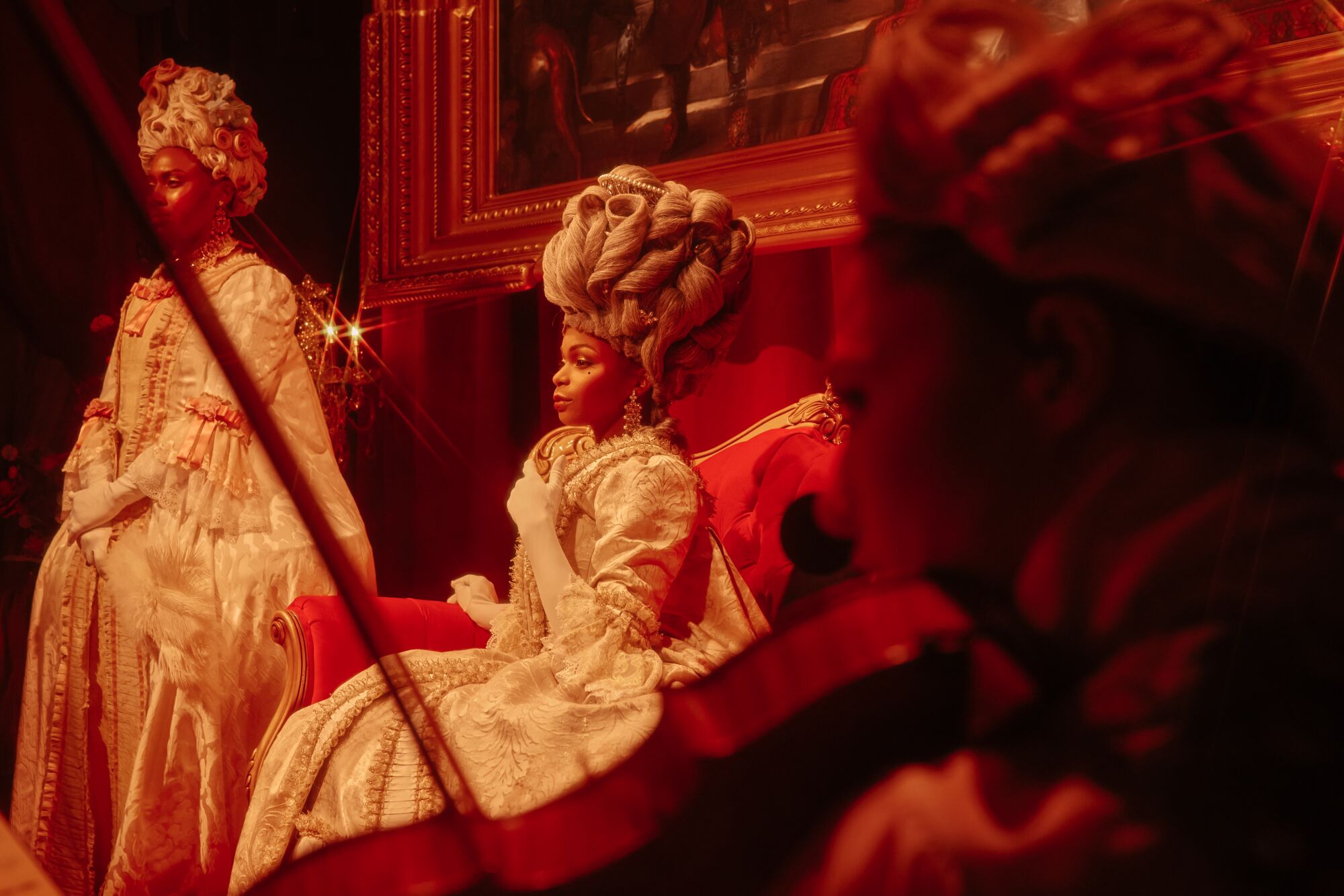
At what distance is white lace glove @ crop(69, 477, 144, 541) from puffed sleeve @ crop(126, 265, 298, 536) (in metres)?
0.03

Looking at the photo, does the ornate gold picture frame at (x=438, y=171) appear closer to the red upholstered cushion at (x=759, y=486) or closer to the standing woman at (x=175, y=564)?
the standing woman at (x=175, y=564)

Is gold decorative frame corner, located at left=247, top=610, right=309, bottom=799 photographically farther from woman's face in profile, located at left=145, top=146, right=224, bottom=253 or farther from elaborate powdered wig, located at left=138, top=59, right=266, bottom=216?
elaborate powdered wig, located at left=138, top=59, right=266, bottom=216

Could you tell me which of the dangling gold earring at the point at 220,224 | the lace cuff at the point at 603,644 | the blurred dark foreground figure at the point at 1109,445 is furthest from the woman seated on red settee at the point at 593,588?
the dangling gold earring at the point at 220,224

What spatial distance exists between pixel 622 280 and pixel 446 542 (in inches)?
42.6

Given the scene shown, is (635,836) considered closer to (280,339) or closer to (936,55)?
(936,55)

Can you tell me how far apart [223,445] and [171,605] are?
0.97 ft

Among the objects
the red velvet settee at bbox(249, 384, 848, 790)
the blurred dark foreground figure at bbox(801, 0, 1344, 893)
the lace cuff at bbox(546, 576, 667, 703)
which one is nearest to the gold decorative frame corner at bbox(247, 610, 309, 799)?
the red velvet settee at bbox(249, 384, 848, 790)

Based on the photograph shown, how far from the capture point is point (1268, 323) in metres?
0.35

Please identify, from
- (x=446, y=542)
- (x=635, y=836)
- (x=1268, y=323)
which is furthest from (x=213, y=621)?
(x=1268, y=323)

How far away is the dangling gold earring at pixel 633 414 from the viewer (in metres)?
1.40

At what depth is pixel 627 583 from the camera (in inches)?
48.9

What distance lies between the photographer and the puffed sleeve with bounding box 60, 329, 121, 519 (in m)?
2.03

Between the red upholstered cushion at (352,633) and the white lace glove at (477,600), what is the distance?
24 millimetres

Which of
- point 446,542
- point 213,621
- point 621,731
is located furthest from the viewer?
point 446,542
